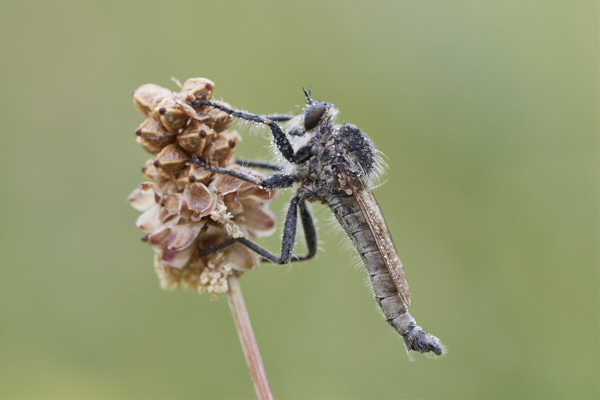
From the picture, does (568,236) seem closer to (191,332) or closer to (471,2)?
(471,2)

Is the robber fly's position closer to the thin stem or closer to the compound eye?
the compound eye

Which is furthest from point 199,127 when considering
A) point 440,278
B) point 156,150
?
point 440,278

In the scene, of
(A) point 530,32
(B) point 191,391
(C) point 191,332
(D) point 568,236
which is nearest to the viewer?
(B) point 191,391

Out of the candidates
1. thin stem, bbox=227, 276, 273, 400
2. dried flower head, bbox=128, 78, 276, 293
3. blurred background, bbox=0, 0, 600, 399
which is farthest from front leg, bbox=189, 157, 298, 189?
blurred background, bbox=0, 0, 600, 399

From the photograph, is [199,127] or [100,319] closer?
[199,127]

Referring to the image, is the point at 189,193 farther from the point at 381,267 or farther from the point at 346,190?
the point at 381,267
